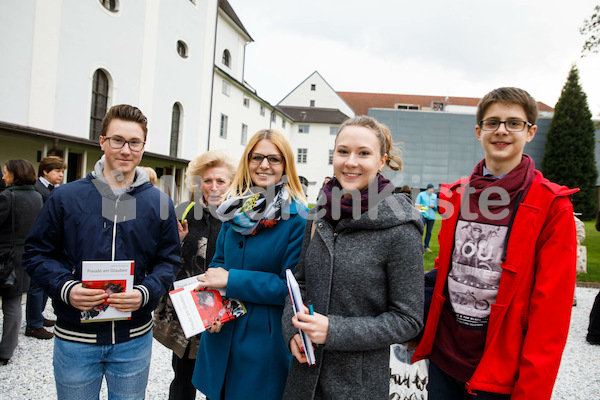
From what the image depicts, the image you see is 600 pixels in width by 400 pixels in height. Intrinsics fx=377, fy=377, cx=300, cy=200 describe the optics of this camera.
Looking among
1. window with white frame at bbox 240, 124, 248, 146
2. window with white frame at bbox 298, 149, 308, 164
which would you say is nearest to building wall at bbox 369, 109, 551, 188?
window with white frame at bbox 298, 149, 308, 164

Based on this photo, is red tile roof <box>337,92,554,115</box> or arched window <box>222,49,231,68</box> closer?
arched window <box>222,49,231,68</box>

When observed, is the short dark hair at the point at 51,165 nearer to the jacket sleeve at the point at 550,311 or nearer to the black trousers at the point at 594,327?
the jacket sleeve at the point at 550,311

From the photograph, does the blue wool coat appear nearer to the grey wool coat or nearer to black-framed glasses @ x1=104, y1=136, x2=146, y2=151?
the grey wool coat

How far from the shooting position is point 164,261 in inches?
99.3

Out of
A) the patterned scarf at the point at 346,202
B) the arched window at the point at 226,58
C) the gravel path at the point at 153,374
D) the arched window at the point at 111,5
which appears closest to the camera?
the patterned scarf at the point at 346,202

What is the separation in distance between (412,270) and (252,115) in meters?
34.2

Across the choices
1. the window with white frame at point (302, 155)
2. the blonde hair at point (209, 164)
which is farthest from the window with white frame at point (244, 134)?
the blonde hair at point (209, 164)

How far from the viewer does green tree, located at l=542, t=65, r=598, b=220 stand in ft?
117

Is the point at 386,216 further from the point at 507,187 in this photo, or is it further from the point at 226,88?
the point at 226,88

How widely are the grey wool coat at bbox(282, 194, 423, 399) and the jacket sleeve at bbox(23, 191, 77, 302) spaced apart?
52.5 inches

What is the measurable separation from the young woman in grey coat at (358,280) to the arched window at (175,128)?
75.8 ft

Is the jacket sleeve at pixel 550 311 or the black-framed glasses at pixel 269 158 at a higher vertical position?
the black-framed glasses at pixel 269 158

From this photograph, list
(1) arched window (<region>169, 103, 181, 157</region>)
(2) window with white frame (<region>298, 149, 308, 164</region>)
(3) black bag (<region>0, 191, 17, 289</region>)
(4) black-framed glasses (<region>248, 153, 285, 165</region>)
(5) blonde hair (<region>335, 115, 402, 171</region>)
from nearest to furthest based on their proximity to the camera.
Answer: (5) blonde hair (<region>335, 115, 402, 171</region>), (4) black-framed glasses (<region>248, 153, 285, 165</region>), (3) black bag (<region>0, 191, 17, 289</region>), (1) arched window (<region>169, 103, 181, 157</region>), (2) window with white frame (<region>298, 149, 308, 164</region>)

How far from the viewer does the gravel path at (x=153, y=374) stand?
12.5 ft
